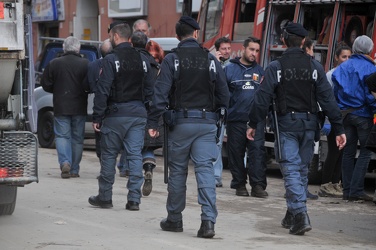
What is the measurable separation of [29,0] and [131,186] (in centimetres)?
232

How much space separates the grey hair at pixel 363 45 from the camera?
12.0 m

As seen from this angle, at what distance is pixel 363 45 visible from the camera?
1205 cm

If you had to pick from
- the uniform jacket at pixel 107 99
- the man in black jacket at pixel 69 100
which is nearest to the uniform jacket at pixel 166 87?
the uniform jacket at pixel 107 99

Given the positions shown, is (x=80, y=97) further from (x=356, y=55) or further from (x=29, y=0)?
(x=29, y=0)

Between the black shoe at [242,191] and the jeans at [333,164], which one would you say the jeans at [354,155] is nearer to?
the jeans at [333,164]

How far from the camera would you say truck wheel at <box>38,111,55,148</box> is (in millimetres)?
19062

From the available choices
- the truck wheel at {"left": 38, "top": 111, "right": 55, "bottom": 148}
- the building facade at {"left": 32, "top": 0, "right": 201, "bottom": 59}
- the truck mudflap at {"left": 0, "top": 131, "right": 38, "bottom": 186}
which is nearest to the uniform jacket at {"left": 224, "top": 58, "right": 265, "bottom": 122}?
the truck mudflap at {"left": 0, "top": 131, "right": 38, "bottom": 186}

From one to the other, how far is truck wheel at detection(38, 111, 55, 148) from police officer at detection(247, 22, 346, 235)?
983cm

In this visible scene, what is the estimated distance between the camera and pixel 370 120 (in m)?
12.1

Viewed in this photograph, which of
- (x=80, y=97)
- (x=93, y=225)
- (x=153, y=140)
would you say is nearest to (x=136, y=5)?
(x=80, y=97)

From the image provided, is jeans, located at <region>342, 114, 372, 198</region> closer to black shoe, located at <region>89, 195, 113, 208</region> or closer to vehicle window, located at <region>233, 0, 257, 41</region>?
black shoe, located at <region>89, 195, 113, 208</region>

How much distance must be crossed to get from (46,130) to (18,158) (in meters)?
10.7

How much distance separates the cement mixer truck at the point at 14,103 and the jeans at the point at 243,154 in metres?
4.17

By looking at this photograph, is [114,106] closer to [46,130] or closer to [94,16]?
[46,130]
